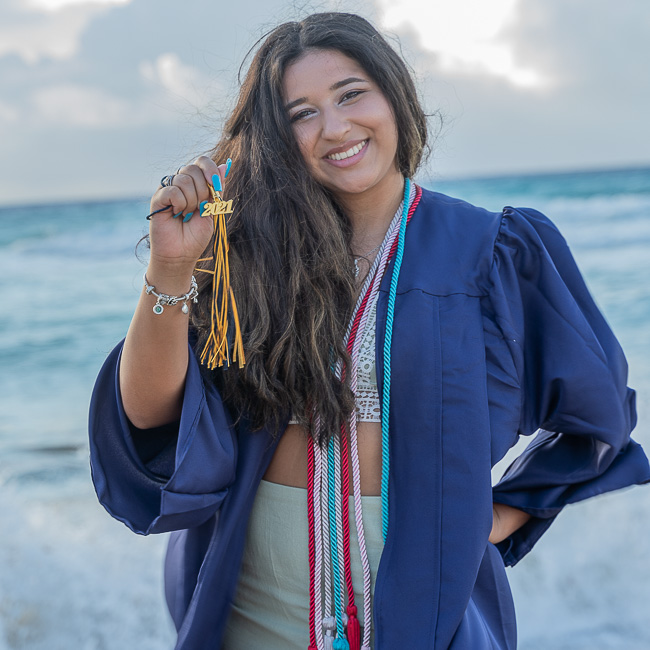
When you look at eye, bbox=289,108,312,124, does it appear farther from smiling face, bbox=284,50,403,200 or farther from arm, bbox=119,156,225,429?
arm, bbox=119,156,225,429

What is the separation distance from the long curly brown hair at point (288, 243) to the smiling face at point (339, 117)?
0.08 feet

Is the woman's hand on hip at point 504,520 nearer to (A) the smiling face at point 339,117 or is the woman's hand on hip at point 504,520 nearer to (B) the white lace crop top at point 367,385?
(B) the white lace crop top at point 367,385

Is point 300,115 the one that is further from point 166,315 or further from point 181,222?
point 166,315

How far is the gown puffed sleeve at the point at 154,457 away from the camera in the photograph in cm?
172

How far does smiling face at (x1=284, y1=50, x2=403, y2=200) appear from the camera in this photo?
1899mm

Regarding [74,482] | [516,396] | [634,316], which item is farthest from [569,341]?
[634,316]

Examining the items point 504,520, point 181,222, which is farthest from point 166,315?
point 504,520

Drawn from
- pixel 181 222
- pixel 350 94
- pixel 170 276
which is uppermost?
pixel 350 94

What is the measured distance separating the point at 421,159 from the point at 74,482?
15.1 feet

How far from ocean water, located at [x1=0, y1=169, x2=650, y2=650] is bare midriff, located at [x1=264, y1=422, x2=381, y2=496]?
80cm

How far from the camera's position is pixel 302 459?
1.84 metres

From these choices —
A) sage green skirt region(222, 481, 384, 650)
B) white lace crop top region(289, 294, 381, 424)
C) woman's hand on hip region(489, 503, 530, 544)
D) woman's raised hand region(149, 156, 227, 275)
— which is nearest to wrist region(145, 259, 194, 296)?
woman's raised hand region(149, 156, 227, 275)

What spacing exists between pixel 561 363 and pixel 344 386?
1.58 ft

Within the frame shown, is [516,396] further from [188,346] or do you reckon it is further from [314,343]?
[188,346]
